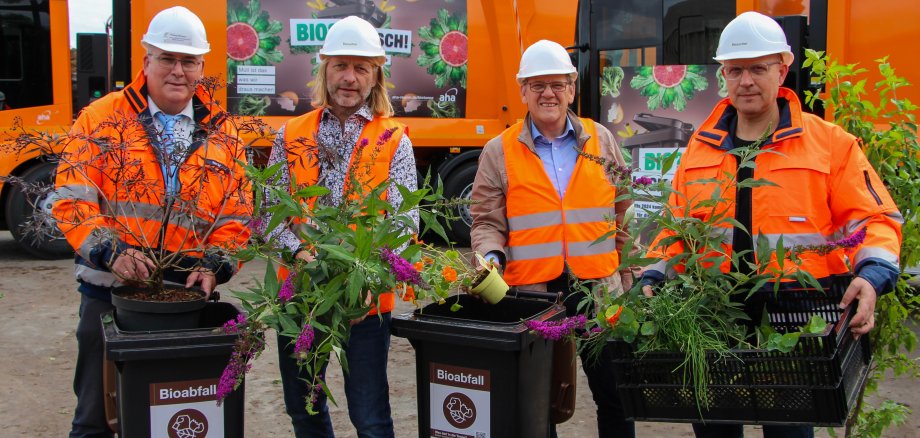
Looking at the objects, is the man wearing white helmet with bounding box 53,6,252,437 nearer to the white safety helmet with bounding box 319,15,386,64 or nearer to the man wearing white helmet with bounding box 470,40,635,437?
the white safety helmet with bounding box 319,15,386,64

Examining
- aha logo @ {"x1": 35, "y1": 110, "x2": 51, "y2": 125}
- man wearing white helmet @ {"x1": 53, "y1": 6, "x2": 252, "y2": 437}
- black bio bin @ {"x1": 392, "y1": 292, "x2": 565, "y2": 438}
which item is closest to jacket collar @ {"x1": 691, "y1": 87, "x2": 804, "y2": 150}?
black bio bin @ {"x1": 392, "y1": 292, "x2": 565, "y2": 438}

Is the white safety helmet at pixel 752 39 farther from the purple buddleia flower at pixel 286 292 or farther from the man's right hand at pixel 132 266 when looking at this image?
the man's right hand at pixel 132 266

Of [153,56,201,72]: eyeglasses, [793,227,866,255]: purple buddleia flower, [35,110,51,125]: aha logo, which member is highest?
[153,56,201,72]: eyeglasses

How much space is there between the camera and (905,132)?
129 inches

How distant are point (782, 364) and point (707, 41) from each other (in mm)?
5090

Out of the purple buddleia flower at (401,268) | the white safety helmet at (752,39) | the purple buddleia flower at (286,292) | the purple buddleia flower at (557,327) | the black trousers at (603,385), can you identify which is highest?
the white safety helmet at (752,39)

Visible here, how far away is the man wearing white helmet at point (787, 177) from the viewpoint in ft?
8.72

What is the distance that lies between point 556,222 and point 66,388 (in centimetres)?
314

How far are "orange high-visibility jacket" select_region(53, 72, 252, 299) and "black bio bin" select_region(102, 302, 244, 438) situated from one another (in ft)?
1.15

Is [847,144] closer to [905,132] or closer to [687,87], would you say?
[905,132]

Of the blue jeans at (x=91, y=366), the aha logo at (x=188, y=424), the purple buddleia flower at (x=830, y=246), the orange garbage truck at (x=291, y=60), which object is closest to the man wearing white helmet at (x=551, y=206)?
the purple buddleia flower at (x=830, y=246)

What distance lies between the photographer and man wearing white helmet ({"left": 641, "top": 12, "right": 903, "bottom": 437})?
8.72 feet

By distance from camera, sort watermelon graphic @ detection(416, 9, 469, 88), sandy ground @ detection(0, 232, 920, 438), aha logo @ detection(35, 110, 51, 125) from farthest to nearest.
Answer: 1. watermelon graphic @ detection(416, 9, 469, 88)
2. aha logo @ detection(35, 110, 51, 125)
3. sandy ground @ detection(0, 232, 920, 438)

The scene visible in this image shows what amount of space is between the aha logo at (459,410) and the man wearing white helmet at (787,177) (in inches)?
25.1
